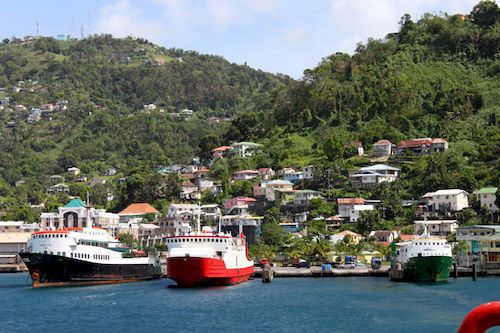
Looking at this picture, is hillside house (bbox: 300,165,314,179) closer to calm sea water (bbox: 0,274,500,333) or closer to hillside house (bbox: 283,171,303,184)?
hillside house (bbox: 283,171,303,184)

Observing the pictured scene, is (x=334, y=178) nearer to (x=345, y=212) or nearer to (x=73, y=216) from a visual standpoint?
(x=345, y=212)

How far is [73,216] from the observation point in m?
113

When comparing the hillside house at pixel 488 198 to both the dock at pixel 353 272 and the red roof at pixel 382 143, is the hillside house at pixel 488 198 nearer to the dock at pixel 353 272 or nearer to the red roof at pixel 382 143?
the dock at pixel 353 272

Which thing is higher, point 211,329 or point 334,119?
point 334,119

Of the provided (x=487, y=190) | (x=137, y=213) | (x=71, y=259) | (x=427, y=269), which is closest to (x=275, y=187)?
(x=137, y=213)

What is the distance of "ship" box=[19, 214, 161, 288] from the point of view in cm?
6906

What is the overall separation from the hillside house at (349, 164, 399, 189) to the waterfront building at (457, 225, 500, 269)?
114 ft

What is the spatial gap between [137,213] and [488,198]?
2683 inches

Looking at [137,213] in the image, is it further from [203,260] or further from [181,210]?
[203,260]

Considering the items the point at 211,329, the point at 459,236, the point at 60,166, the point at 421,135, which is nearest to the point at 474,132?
the point at 421,135

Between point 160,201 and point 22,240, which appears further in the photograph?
point 160,201

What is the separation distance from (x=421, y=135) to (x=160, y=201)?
59506 mm

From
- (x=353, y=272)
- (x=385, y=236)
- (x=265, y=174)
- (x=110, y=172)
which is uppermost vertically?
(x=110, y=172)

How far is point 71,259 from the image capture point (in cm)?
6894
